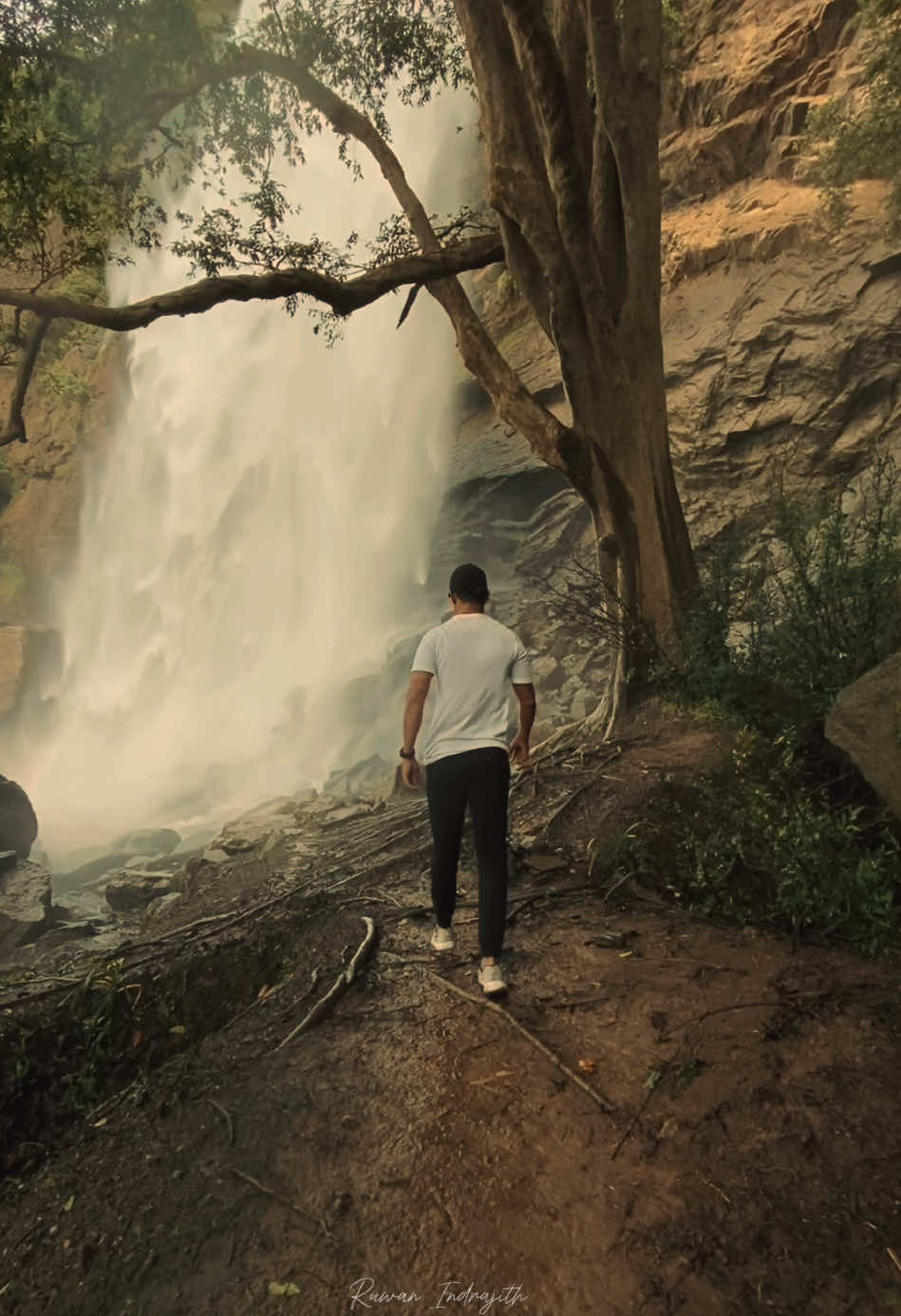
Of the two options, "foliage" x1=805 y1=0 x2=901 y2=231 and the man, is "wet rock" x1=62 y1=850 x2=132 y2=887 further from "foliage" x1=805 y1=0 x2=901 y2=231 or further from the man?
"foliage" x1=805 y1=0 x2=901 y2=231

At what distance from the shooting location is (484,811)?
10.4 ft

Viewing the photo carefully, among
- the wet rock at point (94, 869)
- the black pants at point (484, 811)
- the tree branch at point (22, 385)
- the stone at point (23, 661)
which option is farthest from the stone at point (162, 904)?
the stone at point (23, 661)

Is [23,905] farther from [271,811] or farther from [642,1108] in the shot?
[642,1108]

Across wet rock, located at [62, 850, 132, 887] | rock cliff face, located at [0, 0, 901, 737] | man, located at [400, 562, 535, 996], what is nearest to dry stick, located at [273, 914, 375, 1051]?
man, located at [400, 562, 535, 996]

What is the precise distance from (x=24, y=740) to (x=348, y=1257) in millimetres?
27353

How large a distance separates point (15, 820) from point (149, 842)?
7.94ft

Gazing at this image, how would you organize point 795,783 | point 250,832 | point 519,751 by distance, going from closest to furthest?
point 519,751 → point 795,783 → point 250,832

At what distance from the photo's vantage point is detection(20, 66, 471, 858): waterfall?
1884cm

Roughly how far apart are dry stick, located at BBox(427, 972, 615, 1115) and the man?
0.08m

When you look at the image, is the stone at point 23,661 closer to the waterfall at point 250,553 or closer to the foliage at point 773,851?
the waterfall at point 250,553

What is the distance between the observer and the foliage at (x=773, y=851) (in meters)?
3.30

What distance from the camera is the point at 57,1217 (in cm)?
245

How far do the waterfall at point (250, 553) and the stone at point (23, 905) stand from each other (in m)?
5.35

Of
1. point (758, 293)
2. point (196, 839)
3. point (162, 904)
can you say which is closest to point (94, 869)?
point (196, 839)
